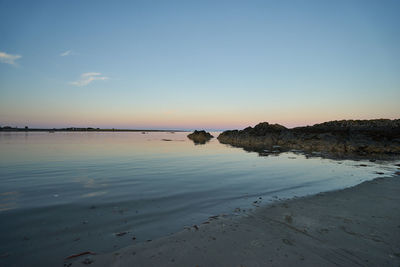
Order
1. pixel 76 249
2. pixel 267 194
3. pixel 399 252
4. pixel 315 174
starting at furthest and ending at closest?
1. pixel 315 174
2. pixel 267 194
3. pixel 76 249
4. pixel 399 252

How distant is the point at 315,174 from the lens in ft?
39.5

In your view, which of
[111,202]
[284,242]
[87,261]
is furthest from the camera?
[111,202]

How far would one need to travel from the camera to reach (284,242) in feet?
13.6

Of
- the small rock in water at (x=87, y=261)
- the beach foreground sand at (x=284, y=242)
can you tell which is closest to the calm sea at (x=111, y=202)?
the small rock in water at (x=87, y=261)

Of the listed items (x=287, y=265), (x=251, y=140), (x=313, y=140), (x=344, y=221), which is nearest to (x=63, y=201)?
(x=287, y=265)

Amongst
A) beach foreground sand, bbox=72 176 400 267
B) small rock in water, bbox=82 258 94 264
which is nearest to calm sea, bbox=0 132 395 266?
small rock in water, bbox=82 258 94 264

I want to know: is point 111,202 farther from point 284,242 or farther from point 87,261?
point 284,242

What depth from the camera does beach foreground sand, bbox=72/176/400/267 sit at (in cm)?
353

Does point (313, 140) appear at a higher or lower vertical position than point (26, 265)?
higher

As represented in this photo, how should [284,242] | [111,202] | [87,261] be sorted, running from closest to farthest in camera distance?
[87,261] → [284,242] → [111,202]

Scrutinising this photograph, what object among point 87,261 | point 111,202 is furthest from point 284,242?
point 111,202

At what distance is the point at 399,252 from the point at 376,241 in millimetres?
406

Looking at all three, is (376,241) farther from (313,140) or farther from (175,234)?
(313,140)

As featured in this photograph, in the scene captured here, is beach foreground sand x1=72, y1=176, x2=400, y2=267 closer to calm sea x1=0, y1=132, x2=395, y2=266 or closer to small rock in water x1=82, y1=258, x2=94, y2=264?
small rock in water x1=82, y1=258, x2=94, y2=264
